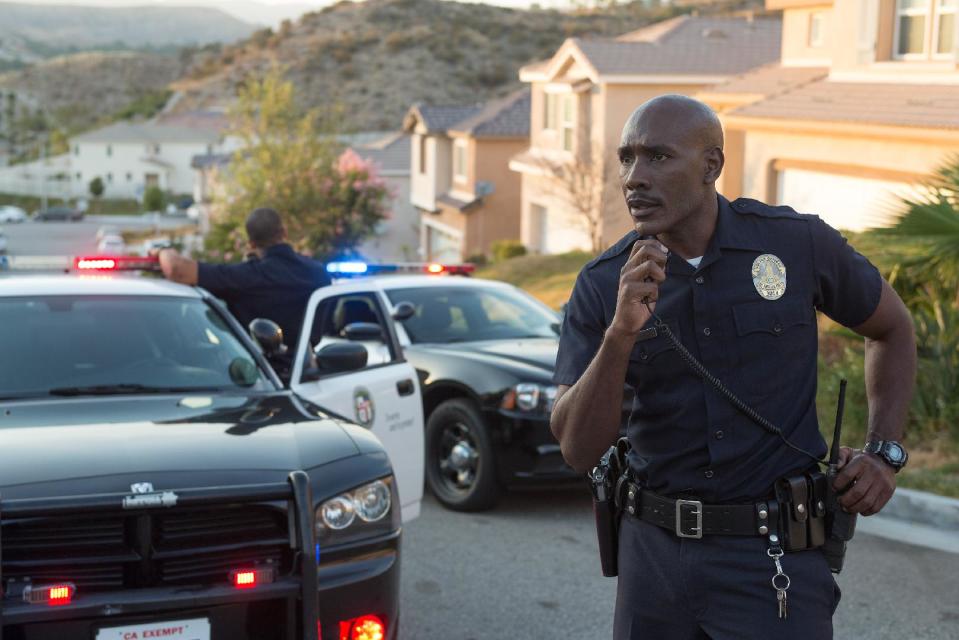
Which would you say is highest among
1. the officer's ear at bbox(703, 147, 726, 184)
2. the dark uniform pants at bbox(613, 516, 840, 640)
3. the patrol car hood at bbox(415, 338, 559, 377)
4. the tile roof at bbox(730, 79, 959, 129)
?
the officer's ear at bbox(703, 147, 726, 184)

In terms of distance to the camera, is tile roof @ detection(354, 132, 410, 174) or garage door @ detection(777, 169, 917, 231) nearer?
garage door @ detection(777, 169, 917, 231)

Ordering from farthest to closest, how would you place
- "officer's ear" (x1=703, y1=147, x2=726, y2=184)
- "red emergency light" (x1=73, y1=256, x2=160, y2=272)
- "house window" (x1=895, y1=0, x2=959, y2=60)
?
"house window" (x1=895, y1=0, x2=959, y2=60), "red emergency light" (x1=73, y1=256, x2=160, y2=272), "officer's ear" (x1=703, y1=147, x2=726, y2=184)

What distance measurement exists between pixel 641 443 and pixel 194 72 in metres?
137

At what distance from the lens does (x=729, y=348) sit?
9.83ft

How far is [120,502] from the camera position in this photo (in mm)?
3986

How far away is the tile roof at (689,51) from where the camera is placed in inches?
1265

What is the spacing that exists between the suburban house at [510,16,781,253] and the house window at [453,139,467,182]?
7.20 metres

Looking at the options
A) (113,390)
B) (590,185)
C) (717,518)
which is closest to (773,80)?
(590,185)

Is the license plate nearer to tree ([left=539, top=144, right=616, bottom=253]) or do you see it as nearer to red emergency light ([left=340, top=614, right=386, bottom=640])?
red emergency light ([left=340, top=614, right=386, bottom=640])

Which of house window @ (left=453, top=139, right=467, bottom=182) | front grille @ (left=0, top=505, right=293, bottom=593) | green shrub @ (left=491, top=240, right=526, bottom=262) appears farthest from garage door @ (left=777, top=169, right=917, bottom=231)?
house window @ (left=453, top=139, right=467, bottom=182)

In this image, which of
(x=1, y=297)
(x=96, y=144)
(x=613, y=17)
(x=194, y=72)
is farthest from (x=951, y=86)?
(x=194, y=72)

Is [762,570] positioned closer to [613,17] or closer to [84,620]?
[84,620]

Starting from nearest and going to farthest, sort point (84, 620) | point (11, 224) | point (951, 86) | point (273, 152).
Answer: point (84, 620)
point (951, 86)
point (273, 152)
point (11, 224)

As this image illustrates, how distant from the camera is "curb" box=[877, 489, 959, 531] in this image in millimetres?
7508
